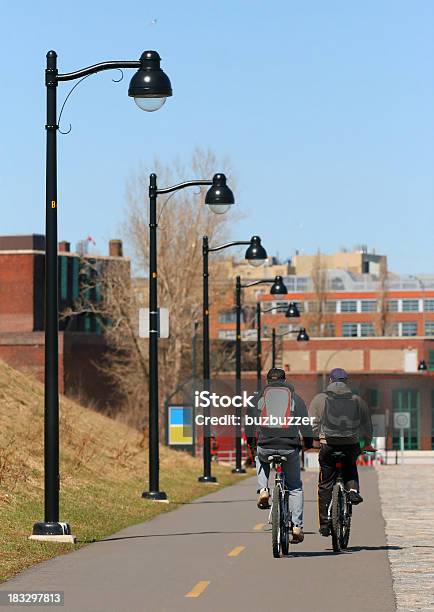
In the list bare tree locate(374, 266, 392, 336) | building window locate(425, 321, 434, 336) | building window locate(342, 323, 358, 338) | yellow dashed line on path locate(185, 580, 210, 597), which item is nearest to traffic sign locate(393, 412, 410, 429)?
bare tree locate(374, 266, 392, 336)

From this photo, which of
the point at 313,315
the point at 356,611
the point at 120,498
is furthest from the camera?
the point at 313,315

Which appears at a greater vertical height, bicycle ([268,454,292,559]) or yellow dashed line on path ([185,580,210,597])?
bicycle ([268,454,292,559])

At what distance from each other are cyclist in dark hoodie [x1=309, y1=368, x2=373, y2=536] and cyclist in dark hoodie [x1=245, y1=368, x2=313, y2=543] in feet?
0.78

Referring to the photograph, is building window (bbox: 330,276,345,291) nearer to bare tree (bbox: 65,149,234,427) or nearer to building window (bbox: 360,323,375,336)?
building window (bbox: 360,323,375,336)

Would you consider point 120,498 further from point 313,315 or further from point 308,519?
point 313,315

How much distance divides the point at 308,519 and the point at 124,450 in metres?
13.8

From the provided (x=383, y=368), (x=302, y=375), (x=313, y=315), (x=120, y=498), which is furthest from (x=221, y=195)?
(x=313, y=315)

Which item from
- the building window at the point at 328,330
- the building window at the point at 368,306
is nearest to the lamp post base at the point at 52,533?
the building window at the point at 328,330

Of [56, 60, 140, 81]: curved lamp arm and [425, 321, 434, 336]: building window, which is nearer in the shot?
[56, 60, 140, 81]: curved lamp arm

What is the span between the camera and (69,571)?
15.0m

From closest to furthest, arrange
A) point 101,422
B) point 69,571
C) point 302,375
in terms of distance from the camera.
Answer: point 69,571 < point 101,422 < point 302,375

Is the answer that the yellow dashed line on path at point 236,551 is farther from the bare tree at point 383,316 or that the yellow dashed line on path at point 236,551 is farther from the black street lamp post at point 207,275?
the bare tree at point 383,316

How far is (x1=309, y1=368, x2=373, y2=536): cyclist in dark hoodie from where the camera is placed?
16875 mm

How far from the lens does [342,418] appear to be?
16.9 meters
